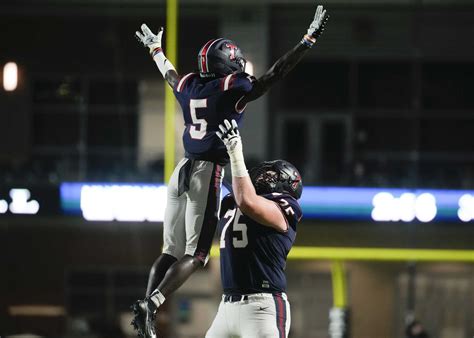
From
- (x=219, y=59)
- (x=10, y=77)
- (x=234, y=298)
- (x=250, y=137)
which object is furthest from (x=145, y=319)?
(x=10, y=77)

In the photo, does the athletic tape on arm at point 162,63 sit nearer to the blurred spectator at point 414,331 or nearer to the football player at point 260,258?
the football player at point 260,258

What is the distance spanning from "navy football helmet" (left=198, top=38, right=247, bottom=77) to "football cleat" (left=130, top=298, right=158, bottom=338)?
3.05 feet

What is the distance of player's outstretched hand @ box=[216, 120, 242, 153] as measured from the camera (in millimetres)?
4340

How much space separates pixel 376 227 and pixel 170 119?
2.02 m

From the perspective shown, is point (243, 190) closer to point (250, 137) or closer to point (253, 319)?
point (253, 319)

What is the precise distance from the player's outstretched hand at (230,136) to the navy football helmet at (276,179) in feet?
0.80

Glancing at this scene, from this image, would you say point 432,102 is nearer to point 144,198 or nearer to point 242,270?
point 144,198

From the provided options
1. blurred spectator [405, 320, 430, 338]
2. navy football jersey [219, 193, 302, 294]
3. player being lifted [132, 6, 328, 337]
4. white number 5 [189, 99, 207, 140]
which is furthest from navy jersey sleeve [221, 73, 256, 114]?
blurred spectator [405, 320, 430, 338]

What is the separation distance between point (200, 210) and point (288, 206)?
404 mm

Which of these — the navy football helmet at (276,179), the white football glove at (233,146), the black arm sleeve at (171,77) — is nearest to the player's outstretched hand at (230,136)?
the white football glove at (233,146)

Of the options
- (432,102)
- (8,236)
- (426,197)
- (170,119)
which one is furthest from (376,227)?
(8,236)

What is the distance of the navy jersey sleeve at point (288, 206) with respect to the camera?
452cm

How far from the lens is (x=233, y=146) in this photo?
4.34m

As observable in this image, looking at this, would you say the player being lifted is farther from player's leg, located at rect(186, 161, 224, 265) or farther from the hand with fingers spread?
the hand with fingers spread
